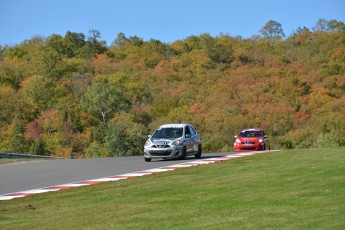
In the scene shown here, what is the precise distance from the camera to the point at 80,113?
97500mm

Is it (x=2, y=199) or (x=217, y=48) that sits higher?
(x=217, y=48)

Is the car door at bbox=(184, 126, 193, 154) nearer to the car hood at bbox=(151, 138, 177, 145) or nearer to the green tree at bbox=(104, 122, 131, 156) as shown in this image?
the car hood at bbox=(151, 138, 177, 145)

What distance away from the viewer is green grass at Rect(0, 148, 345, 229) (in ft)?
36.6

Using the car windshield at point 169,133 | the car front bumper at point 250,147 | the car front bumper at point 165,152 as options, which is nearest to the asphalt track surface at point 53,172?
the car front bumper at point 165,152

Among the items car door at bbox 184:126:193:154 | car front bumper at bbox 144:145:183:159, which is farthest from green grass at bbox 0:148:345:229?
car door at bbox 184:126:193:154

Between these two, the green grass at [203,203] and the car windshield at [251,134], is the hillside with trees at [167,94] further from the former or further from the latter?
the green grass at [203,203]

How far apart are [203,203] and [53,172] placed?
477 inches

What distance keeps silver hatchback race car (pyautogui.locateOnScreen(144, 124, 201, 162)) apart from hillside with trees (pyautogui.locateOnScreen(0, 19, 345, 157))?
141 feet

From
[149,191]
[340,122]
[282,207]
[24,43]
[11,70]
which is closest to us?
[282,207]

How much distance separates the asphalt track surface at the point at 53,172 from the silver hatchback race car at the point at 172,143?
518mm

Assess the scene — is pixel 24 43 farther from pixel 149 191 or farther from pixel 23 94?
pixel 149 191

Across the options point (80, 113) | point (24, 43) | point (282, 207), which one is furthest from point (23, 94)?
point (282, 207)

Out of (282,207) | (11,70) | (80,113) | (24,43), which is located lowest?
(282,207)

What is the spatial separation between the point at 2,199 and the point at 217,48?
12052cm
